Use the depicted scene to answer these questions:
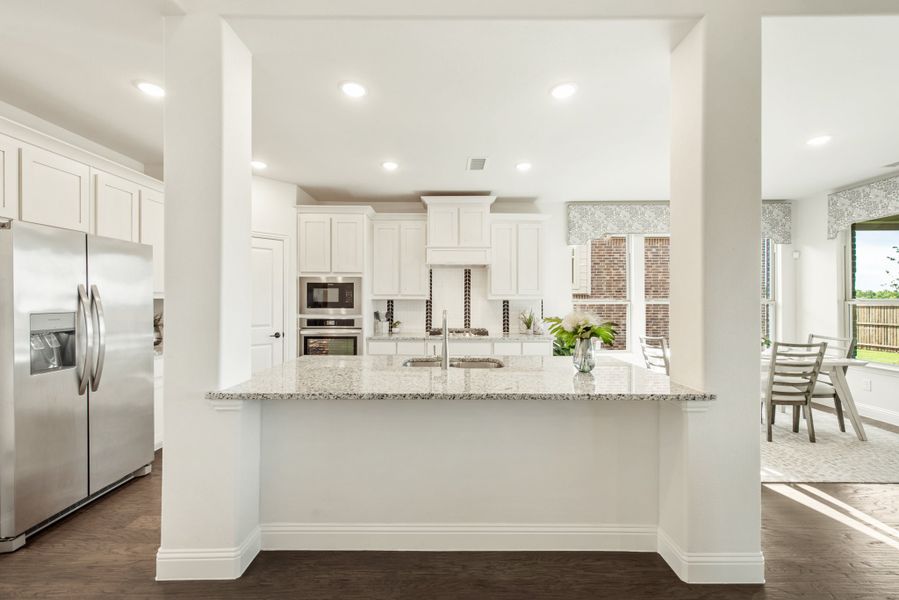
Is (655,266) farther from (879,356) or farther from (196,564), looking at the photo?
(196,564)

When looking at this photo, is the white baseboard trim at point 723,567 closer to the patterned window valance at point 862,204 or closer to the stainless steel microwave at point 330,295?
the stainless steel microwave at point 330,295

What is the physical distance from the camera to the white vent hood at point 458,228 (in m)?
5.22

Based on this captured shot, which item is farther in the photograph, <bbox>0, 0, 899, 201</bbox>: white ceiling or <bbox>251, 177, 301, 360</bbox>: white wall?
<bbox>251, 177, 301, 360</bbox>: white wall

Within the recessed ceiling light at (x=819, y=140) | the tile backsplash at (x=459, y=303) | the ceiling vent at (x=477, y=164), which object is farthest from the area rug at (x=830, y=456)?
the ceiling vent at (x=477, y=164)

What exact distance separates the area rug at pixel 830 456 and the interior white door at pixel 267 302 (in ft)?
14.3

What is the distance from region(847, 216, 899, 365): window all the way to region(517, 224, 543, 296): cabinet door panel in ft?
11.3

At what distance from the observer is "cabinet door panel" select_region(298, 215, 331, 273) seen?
500 cm

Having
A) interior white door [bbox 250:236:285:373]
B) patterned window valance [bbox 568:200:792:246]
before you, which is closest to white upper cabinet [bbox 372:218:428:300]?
interior white door [bbox 250:236:285:373]

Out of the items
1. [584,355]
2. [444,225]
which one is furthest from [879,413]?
[444,225]

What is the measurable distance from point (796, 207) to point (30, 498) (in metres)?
7.88

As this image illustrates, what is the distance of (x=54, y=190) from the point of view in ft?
8.93

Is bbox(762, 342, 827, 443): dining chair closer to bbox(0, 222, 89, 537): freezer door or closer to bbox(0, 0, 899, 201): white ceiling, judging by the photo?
bbox(0, 0, 899, 201): white ceiling

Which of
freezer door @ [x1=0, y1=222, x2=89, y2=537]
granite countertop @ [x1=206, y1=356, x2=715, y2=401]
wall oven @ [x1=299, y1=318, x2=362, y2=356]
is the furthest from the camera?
wall oven @ [x1=299, y1=318, x2=362, y2=356]

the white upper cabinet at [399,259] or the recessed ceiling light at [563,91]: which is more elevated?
the recessed ceiling light at [563,91]
